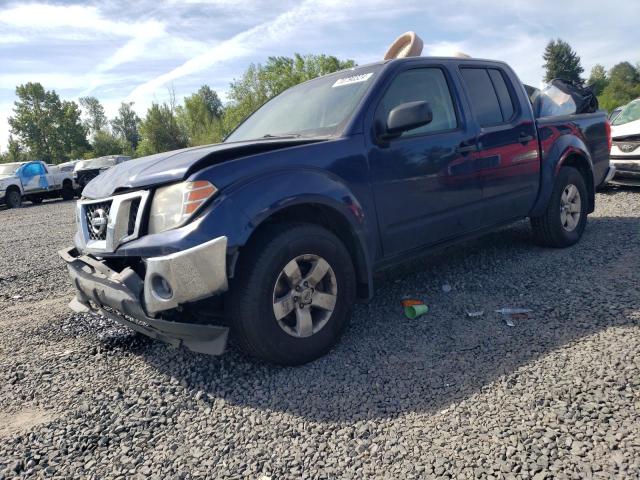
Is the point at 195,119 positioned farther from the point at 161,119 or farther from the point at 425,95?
the point at 425,95

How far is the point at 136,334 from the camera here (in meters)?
3.67

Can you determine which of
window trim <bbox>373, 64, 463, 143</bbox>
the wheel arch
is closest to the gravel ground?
the wheel arch

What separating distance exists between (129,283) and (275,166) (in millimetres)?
1019

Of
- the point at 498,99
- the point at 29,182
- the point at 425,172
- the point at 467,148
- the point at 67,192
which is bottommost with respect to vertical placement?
the point at 425,172

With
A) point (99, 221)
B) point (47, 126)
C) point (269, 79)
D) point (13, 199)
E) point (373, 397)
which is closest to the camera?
point (373, 397)

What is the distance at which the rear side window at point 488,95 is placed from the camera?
163 inches

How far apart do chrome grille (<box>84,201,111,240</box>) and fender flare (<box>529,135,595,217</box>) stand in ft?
12.2

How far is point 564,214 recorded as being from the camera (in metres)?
5.03

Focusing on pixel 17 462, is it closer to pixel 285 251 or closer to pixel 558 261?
pixel 285 251

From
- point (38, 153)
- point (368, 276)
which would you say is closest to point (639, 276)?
point (368, 276)

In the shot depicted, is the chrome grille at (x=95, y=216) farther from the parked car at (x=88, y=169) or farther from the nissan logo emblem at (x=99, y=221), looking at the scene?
the parked car at (x=88, y=169)

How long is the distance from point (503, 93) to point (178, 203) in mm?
3297

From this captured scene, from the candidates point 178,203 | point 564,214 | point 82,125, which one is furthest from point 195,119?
point 178,203

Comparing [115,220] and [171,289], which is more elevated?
[115,220]
